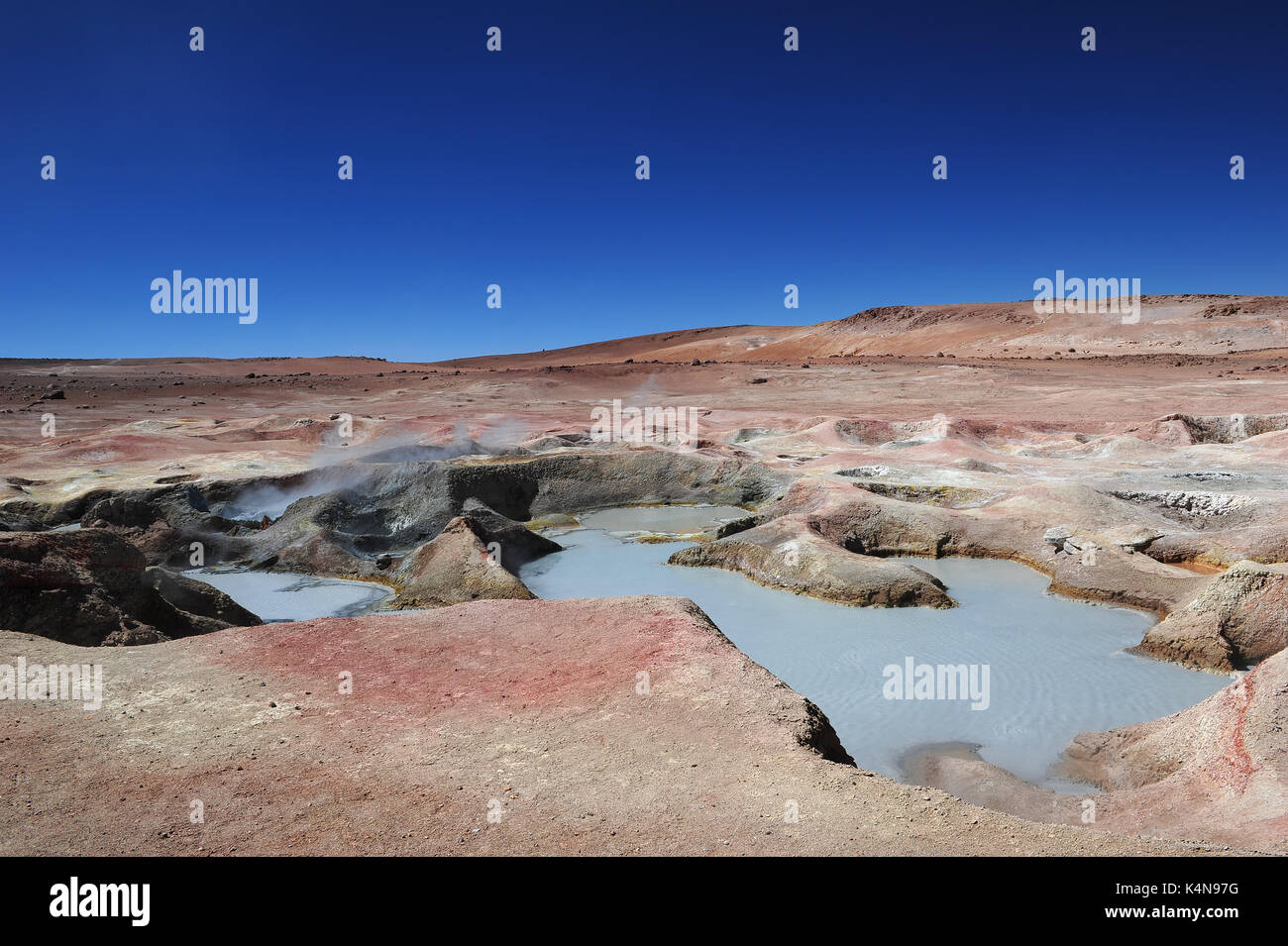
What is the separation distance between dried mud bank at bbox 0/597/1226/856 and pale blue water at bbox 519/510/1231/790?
7.48 ft

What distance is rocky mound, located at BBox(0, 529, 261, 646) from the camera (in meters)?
6.80

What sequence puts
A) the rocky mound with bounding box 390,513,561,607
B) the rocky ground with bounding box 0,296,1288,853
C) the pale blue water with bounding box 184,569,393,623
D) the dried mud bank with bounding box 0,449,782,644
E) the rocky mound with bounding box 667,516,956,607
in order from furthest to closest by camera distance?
the dried mud bank with bounding box 0,449,782,644 < the pale blue water with bounding box 184,569,393,623 < the rocky mound with bounding box 390,513,561,607 < the rocky mound with bounding box 667,516,956,607 < the rocky ground with bounding box 0,296,1288,853

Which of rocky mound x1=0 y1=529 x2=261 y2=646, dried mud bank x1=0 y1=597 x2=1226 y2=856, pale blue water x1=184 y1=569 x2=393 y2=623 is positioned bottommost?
pale blue water x1=184 y1=569 x2=393 y2=623

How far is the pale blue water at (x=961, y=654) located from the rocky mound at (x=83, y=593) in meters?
5.26

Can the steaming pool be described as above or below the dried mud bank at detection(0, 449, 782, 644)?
below

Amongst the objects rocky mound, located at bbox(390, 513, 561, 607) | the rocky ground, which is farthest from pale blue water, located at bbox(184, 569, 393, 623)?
rocky mound, located at bbox(390, 513, 561, 607)

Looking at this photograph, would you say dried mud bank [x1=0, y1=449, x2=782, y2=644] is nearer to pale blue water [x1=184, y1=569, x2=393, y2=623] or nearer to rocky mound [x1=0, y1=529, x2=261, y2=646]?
pale blue water [x1=184, y1=569, x2=393, y2=623]

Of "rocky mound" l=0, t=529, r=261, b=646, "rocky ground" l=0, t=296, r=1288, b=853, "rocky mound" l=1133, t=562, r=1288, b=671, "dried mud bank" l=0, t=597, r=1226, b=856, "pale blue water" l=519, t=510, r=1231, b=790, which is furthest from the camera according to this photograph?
"rocky mound" l=1133, t=562, r=1288, b=671

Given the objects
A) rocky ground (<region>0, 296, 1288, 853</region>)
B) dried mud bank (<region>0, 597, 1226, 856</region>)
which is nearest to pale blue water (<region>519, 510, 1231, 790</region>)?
rocky ground (<region>0, 296, 1288, 853</region>)

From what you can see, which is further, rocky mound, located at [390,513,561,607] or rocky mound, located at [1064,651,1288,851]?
rocky mound, located at [390,513,561,607]

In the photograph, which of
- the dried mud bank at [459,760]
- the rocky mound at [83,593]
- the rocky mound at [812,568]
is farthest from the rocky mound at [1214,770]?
the rocky mound at [83,593]

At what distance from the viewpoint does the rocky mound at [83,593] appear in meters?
6.80

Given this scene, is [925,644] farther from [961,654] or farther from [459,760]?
[459,760]
